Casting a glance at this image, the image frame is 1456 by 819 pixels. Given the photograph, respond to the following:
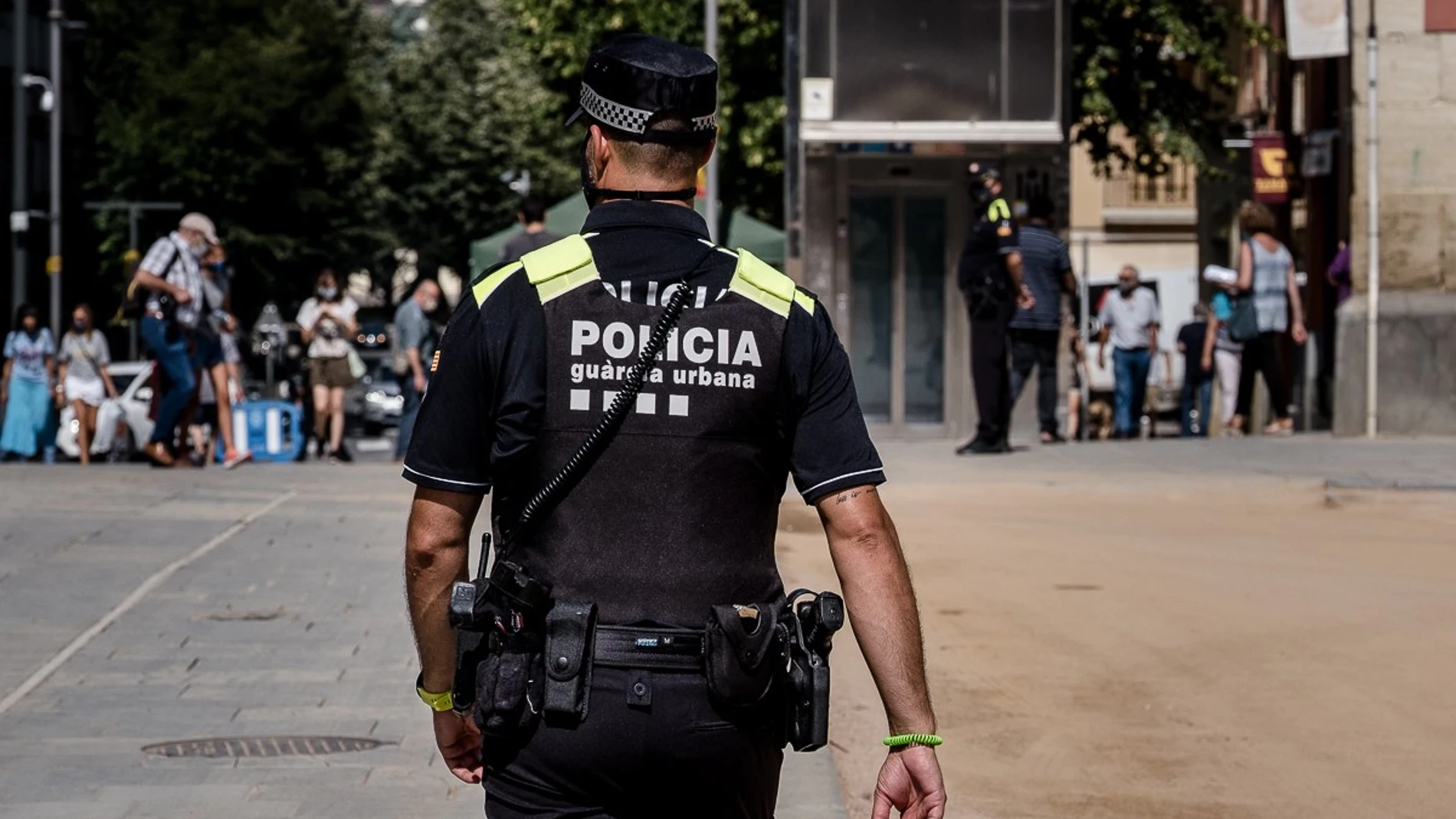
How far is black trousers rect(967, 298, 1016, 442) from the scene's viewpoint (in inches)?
666

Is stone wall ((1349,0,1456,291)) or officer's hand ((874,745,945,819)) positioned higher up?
stone wall ((1349,0,1456,291))

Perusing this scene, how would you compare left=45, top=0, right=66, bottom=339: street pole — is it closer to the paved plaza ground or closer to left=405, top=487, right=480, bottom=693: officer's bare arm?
the paved plaza ground

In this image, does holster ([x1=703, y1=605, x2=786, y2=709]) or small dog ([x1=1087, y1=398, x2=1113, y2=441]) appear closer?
holster ([x1=703, y1=605, x2=786, y2=709])

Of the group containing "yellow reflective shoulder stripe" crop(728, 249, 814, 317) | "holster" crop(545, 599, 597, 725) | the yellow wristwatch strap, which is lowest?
the yellow wristwatch strap

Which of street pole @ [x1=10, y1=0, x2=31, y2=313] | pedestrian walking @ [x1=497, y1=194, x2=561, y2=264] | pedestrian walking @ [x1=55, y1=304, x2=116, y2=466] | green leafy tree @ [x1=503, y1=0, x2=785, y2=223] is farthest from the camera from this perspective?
street pole @ [x1=10, y1=0, x2=31, y2=313]

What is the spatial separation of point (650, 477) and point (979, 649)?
5.63m

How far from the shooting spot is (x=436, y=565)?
11.7 feet

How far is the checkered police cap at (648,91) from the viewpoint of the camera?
138 inches

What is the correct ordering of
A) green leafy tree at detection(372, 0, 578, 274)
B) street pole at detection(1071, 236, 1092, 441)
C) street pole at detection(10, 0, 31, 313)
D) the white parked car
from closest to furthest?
the white parked car
street pole at detection(1071, 236, 1092, 441)
street pole at detection(10, 0, 31, 313)
green leafy tree at detection(372, 0, 578, 274)

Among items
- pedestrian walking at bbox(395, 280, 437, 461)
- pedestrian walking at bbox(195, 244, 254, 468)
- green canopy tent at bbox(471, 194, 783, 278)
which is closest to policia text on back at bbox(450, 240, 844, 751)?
pedestrian walking at bbox(195, 244, 254, 468)

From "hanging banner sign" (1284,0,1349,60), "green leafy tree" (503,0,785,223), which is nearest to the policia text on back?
"hanging banner sign" (1284,0,1349,60)

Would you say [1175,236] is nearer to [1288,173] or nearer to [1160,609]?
[1288,173]

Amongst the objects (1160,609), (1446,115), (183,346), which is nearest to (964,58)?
(1446,115)

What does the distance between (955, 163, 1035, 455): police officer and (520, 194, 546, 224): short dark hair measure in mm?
2923
